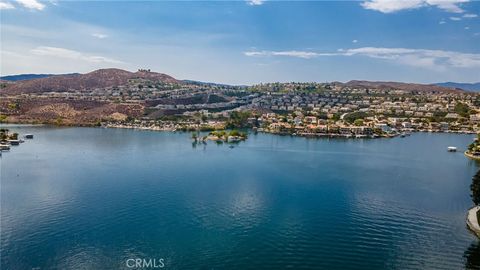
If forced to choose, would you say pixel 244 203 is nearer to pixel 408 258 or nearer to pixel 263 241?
pixel 263 241

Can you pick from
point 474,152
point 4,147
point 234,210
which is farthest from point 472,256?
point 4,147

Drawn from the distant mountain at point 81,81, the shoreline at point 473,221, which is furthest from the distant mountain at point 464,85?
the shoreline at point 473,221

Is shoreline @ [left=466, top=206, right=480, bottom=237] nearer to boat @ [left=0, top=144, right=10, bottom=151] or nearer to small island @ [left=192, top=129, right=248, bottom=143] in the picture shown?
small island @ [left=192, top=129, right=248, bottom=143]

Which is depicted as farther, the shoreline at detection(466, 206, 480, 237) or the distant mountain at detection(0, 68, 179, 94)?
the distant mountain at detection(0, 68, 179, 94)

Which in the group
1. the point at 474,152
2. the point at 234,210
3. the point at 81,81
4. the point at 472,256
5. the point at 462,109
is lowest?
the point at 472,256

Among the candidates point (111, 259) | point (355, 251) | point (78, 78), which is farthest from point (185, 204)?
point (78, 78)

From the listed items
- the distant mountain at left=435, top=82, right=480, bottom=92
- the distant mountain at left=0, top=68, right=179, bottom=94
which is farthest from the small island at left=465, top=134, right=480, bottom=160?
the distant mountain at left=435, top=82, right=480, bottom=92

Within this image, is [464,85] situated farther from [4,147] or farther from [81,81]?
[4,147]
